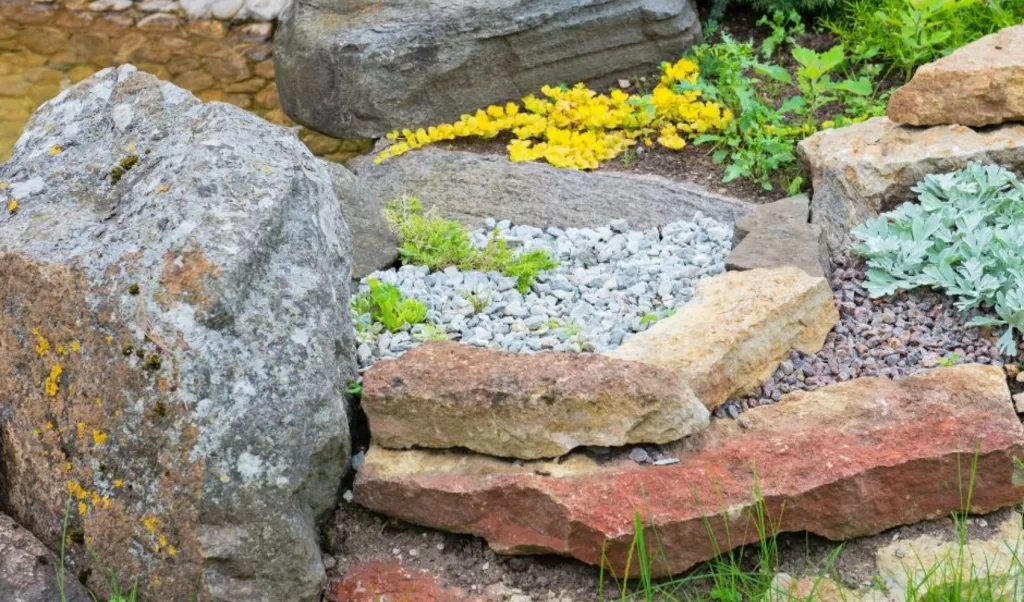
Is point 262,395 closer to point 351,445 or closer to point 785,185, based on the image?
point 351,445

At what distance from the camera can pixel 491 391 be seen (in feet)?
11.3

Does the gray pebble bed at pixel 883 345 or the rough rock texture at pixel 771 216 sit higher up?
the rough rock texture at pixel 771 216

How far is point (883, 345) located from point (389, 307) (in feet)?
5.36

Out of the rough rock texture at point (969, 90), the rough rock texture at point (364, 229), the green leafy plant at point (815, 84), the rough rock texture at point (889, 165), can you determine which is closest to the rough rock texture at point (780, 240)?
the rough rock texture at point (889, 165)

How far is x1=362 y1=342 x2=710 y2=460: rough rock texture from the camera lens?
3430 mm

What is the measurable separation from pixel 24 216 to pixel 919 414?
2614 mm

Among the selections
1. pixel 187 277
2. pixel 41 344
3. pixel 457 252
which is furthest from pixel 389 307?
pixel 41 344

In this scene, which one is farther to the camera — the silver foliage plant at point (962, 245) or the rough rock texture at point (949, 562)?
the silver foliage plant at point (962, 245)

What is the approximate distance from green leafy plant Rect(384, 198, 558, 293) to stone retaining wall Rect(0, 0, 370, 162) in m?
2.51

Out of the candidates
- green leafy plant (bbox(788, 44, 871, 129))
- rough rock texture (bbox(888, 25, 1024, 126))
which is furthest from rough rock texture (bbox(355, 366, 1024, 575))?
green leafy plant (bbox(788, 44, 871, 129))

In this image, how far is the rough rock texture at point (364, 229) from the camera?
461 centimetres

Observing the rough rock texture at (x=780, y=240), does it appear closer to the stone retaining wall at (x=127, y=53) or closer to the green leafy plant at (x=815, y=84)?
the green leafy plant at (x=815, y=84)

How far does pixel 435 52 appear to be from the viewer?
234 inches

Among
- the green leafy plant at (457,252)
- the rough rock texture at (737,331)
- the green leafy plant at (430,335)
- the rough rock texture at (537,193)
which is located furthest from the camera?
the rough rock texture at (537,193)
